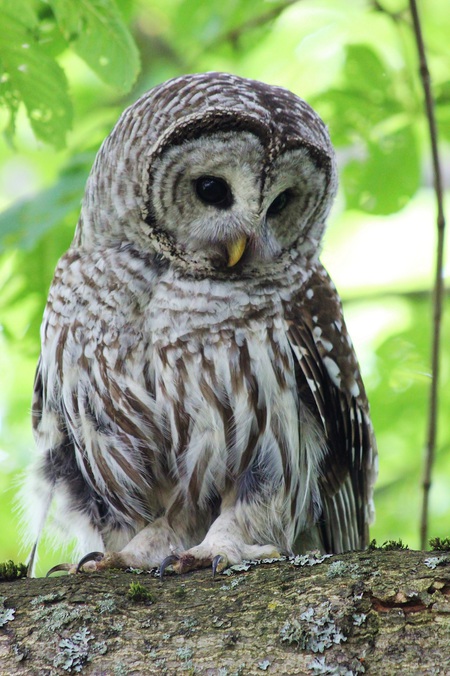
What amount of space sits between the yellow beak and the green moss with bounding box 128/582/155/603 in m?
1.41

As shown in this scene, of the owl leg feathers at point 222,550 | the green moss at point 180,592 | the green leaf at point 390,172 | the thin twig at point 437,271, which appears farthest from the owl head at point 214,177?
the green moss at point 180,592

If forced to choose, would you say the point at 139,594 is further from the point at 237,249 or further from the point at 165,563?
the point at 237,249

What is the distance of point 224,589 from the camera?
8.31 feet

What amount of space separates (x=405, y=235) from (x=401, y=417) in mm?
3614

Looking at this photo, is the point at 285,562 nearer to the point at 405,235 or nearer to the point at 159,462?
the point at 159,462

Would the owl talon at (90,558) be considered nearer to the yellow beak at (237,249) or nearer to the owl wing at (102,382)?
the owl wing at (102,382)

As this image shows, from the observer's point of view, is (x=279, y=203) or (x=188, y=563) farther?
(x=279, y=203)

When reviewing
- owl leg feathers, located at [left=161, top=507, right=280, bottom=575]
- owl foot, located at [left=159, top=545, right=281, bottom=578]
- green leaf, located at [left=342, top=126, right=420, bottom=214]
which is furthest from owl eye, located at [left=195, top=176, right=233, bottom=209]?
owl foot, located at [left=159, top=545, right=281, bottom=578]

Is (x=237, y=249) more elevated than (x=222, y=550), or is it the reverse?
(x=237, y=249)

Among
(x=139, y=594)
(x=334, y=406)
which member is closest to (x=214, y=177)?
(x=334, y=406)

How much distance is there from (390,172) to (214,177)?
1.22 m

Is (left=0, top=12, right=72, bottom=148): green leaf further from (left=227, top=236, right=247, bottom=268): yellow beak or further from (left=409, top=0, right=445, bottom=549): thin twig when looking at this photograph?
(left=409, top=0, right=445, bottom=549): thin twig

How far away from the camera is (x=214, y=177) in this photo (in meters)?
3.41

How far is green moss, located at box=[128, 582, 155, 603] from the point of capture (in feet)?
8.17
